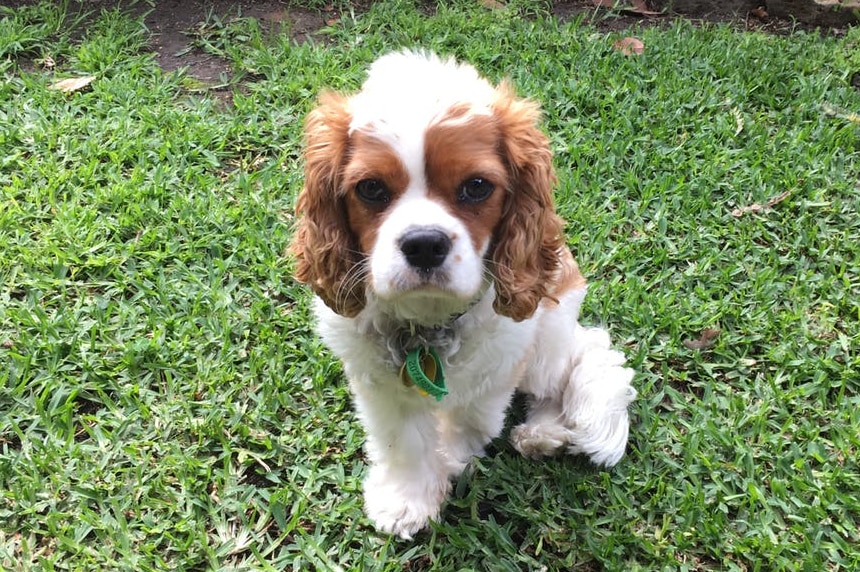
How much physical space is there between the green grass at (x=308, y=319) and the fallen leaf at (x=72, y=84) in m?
0.09

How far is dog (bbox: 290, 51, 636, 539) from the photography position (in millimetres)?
2281

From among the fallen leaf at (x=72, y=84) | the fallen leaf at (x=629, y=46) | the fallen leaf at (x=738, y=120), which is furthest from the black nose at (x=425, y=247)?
the fallen leaf at (x=629, y=46)

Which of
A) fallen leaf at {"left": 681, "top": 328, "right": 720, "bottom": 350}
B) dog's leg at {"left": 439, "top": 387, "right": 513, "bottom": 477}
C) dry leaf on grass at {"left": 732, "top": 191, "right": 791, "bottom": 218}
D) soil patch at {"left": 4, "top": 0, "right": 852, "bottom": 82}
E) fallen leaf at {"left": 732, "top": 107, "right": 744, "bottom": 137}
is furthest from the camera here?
soil patch at {"left": 4, "top": 0, "right": 852, "bottom": 82}

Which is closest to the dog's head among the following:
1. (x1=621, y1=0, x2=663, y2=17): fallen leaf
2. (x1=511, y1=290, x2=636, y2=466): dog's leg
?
(x1=511, y1=290, x2=636, y2=466): dog's leg

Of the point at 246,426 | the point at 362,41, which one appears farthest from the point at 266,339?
the point at 362,41

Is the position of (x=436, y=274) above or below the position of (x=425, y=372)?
above

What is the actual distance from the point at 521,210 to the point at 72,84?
13.4 ft

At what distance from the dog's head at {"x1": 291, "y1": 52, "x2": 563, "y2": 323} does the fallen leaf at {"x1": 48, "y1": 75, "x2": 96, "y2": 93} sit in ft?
10.9

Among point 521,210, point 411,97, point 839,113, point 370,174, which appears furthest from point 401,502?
point 839,113

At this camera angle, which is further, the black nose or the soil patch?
the soil patch

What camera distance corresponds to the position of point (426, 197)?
91.4 inches

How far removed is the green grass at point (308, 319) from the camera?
9.76 feet

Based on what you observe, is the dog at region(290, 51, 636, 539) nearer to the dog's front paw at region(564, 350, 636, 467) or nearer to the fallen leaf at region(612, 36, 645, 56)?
the dog's front paw at region(564, 350, 636, 467)

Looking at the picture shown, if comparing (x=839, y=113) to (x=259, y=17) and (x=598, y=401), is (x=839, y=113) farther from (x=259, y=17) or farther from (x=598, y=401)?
(x=259, y=17)
